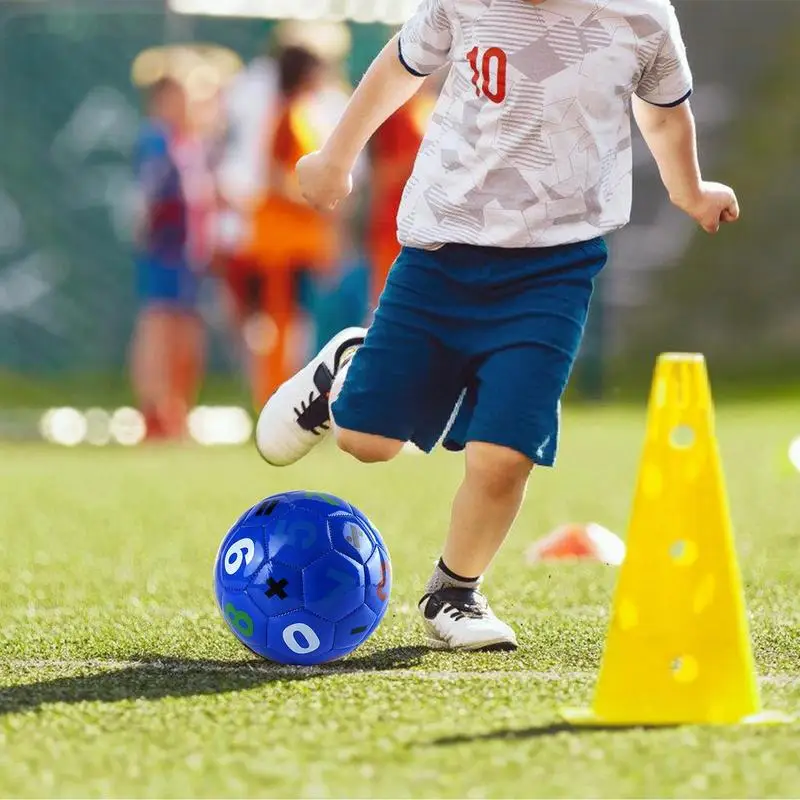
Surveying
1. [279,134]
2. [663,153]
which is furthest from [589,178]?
[279,134]

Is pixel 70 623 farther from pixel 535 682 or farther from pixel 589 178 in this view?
pixel 589 178

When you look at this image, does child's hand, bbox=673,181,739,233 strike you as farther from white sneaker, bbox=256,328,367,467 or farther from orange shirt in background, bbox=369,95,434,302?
orange shirt in background, bbox=369,95,434,302

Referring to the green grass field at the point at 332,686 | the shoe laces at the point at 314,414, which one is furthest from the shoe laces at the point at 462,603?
the shoe laces at the point at 314,414

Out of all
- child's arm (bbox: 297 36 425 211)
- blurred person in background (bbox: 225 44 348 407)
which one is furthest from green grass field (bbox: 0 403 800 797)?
blurred person in background (bbox: 225 44 348 407)

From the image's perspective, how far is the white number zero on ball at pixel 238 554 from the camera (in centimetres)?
390

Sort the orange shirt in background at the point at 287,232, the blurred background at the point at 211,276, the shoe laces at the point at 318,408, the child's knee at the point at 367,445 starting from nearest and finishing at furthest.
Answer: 1. the child's knee at the point at 367,445
2. the shoe laces at the point at 318,408
3. the orange shirt in background at the point at 287,232
4. the blurred background at the point at 211,276

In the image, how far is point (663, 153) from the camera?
4.09 metres

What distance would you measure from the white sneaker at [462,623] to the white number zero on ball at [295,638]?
0.38 metres

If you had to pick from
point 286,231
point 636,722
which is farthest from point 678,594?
point 286,231

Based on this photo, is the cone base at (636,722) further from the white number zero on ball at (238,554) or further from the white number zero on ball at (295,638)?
the white number zero on ball at (238,554)

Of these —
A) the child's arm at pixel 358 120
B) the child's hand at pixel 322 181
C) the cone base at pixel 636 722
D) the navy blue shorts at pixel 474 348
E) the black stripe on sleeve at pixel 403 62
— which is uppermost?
the black stripe on sleeve at pixel 403 62

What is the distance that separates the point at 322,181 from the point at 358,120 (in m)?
0.17

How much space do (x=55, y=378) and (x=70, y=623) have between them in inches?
401

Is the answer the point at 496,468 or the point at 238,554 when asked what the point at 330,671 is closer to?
the point at 238,554
